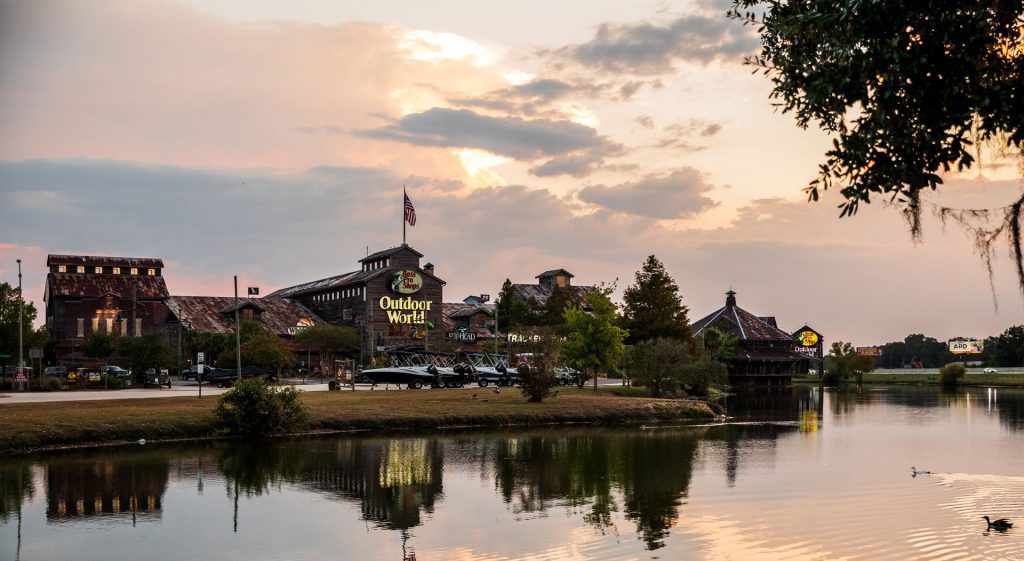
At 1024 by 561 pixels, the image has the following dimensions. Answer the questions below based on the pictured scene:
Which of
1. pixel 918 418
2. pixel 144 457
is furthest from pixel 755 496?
pixel 918 418

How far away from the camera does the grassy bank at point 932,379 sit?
12439 centimetres

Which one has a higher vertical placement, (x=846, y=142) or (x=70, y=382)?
(x=846, y=142)

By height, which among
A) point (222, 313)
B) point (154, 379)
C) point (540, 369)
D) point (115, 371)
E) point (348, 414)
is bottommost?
point (348, 414)

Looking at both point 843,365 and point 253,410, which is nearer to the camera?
point 253,410

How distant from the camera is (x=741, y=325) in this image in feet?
450

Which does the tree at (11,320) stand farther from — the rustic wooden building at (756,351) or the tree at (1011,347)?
the tree at (1011,347)

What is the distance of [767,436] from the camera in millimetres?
48031

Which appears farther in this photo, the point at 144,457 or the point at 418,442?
the point at 418,442

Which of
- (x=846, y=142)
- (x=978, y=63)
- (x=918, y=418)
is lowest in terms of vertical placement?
(x=918, y=418)

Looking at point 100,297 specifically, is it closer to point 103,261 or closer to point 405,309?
point 103,261

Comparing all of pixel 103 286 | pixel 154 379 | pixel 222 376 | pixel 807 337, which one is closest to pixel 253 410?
pixel 154 379

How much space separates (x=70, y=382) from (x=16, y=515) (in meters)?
50.5

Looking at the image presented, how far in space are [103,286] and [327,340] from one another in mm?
26602

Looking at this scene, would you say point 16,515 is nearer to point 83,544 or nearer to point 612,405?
point 83,544
